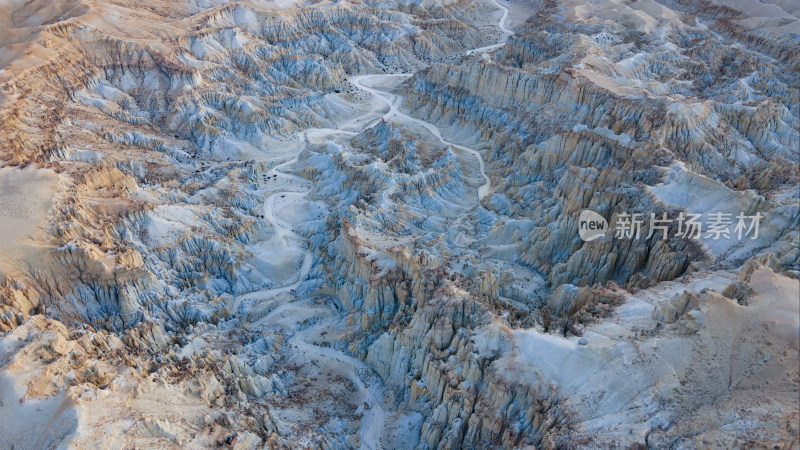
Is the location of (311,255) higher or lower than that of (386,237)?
lower

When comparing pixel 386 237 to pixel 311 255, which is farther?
pixel 311 255

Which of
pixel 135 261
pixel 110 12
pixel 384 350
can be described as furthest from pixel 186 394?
pixel 110 12

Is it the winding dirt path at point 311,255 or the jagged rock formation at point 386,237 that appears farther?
the winding dirt path at point 311,255

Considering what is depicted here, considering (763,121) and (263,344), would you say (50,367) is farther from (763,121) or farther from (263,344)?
(763,121)

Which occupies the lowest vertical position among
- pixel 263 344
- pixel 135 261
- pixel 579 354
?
pixel 263 344

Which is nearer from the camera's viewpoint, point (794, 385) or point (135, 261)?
point (794, 385)

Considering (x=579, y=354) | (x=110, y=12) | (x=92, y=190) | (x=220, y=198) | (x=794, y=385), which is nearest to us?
(x=794, y=385)

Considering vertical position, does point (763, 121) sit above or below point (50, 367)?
above

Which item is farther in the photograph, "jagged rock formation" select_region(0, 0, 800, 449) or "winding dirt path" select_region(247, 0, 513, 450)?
"winding dirt path" select_region(247, 0, 513, 450)
